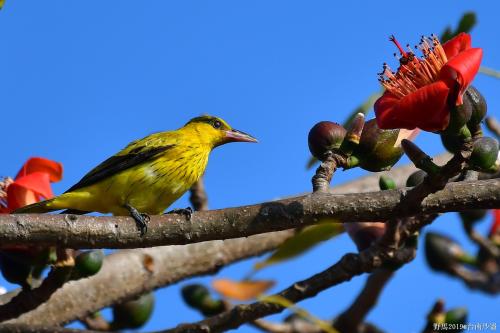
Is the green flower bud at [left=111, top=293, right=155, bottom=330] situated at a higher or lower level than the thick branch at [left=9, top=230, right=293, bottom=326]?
lower

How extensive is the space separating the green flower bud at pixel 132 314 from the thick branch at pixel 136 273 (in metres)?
0.24

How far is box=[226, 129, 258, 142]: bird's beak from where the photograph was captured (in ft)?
18.2

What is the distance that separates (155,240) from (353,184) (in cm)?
398

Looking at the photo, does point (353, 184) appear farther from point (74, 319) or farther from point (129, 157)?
point (74, 319)

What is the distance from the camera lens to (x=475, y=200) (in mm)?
2480

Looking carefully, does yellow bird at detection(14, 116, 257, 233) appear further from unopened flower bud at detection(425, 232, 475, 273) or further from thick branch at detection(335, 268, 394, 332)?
unopened flower bud at detection(425, 232, 475, 273)

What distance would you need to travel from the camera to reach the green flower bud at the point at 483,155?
8.52 ft

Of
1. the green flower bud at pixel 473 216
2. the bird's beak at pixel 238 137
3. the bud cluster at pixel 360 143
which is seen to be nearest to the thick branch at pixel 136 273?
the bird's beak at pixel 238 137

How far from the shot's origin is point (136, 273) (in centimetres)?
498

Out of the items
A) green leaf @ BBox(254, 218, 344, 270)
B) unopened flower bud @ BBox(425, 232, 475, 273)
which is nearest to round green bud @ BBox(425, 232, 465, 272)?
unopened flower bud @ BBox(425, 232, 475, 273)

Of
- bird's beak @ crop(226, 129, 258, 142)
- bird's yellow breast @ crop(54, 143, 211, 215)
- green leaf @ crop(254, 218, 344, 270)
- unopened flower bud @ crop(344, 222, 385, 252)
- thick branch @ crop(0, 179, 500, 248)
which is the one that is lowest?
green leaf @ crop(254, 218, 344, 270)

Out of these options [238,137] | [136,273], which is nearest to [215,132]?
[238,137]

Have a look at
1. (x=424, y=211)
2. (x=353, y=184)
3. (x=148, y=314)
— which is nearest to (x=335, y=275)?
(x=424, y=211)

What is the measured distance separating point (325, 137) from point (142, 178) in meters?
1.91
